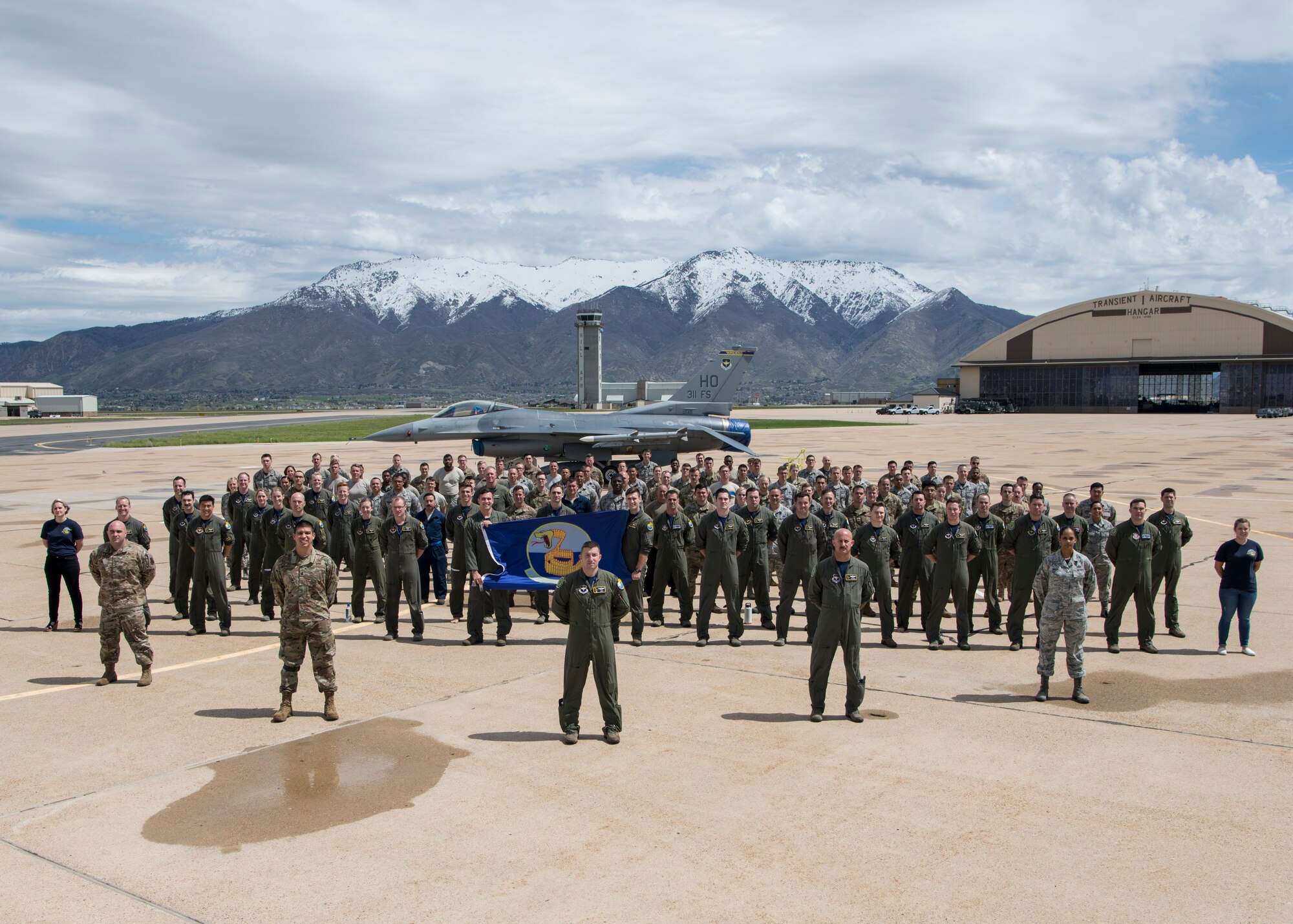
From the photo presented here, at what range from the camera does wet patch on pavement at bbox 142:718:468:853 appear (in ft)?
19.5

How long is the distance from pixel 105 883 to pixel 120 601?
14.3 ft

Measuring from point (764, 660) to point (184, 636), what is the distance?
689 cm

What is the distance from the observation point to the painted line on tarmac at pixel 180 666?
8.66m

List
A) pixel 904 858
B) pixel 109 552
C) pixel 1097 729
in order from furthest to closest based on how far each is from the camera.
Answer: pixel 109 552
pixel 1097 729
pixel 904 858

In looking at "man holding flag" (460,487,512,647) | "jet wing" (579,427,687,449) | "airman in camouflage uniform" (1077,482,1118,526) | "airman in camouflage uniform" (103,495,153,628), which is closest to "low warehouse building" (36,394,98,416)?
"jet wing" (579,427,687,449)

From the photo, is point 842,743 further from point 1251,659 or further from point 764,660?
point 1251,659

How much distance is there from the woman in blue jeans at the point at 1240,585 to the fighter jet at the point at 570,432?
591 inches

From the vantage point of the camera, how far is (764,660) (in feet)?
32.3

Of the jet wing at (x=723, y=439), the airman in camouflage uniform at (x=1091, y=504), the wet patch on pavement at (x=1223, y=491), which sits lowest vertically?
the wet patch on pavement at (x=1223, y=491)

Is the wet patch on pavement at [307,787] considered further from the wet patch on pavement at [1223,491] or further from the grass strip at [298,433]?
the grass strip at [298,433]

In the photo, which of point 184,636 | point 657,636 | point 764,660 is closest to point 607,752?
point 764,660

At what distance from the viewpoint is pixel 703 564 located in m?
11.2

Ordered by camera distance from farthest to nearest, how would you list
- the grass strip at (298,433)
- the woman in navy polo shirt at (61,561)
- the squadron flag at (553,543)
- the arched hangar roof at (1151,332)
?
the arched hangar roof at (1151,332)
the grass strip at (298,433)
the squadron flag at (553,543)
the woman in navy polo shirt at (61,561)

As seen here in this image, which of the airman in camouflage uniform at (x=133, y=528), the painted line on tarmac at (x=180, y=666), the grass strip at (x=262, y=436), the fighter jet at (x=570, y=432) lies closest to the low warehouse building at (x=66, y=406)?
the grass strip at (x=262, y=436)
